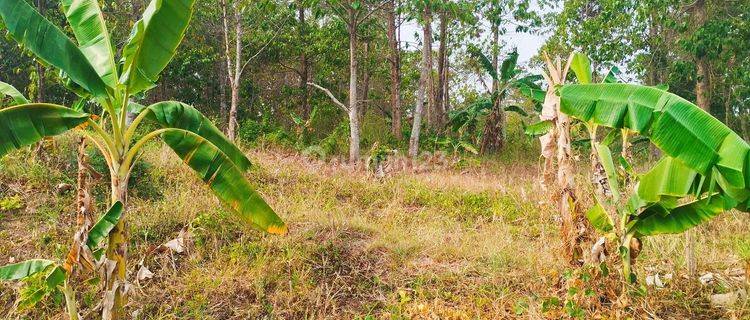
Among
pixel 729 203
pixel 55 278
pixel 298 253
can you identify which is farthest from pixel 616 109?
pixel 55 278

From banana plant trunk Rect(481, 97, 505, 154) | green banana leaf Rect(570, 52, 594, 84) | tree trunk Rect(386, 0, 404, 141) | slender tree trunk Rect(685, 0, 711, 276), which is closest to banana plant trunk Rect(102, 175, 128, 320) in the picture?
green banana leaf Rect(570, 52, 594, 84)

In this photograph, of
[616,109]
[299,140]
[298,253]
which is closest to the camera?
[616,109]

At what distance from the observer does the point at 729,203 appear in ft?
11.4

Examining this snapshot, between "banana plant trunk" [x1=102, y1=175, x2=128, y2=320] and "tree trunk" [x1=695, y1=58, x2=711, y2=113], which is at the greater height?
"tree trunk" [x1=695, y1=58, x2=711, y2=113]

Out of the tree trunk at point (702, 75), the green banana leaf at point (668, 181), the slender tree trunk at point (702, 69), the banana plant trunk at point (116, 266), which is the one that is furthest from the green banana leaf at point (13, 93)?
the tree trunk at point (702, 75)

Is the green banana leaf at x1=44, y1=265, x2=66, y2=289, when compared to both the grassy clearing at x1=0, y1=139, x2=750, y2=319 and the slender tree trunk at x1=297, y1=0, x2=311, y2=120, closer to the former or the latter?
the grassy clearing at x1=0, y1=139, x2=750, y2=319

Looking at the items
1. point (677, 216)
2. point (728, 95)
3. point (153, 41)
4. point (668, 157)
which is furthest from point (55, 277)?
point (728, 95)

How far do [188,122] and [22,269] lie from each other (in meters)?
1.66

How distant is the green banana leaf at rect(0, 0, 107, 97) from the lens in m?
3.35

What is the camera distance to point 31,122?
10.6 ft

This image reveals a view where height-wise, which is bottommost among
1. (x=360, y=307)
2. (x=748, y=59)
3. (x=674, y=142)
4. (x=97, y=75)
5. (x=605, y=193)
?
(x=360, y=307)

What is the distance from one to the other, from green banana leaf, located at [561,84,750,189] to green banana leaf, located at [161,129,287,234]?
251 centimetres

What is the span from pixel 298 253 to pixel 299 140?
8.16 meters

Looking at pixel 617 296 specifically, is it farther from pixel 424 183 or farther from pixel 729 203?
pixel 424 183
